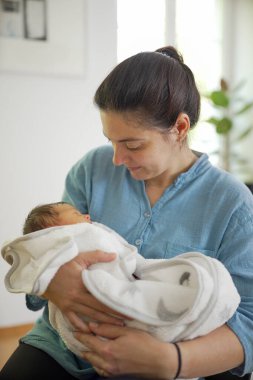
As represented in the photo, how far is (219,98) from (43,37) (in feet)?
4.53

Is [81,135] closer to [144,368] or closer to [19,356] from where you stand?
[19,356]

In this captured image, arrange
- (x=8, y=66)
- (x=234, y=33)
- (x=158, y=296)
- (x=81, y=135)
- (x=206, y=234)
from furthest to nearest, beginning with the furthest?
(x=234, y=33) → (x=81, y=135) → (x=8, y=66) → (x=206, y=234) → (x=158, y=296)

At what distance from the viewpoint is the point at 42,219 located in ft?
3.48

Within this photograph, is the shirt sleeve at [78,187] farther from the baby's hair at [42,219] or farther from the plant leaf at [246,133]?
the plant leaf at [246,133]

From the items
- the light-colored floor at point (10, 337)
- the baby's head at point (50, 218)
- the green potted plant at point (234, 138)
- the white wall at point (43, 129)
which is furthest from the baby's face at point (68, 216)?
the green potted plant at point (234, 138)

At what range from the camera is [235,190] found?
112 cm

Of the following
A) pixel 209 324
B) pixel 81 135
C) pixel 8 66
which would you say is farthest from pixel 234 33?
pixel 209 324

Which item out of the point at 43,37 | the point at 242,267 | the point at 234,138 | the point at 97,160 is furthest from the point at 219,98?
the point at 242,267

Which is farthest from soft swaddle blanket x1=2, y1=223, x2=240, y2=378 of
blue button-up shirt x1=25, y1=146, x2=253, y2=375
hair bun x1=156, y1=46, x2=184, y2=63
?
hair bun x1=156, y1=46, x2=184, y2=63

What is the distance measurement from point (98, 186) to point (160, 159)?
0.83 feet

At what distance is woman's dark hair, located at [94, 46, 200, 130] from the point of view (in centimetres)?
107

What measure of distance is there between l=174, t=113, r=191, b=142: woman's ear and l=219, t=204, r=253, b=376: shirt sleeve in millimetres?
263

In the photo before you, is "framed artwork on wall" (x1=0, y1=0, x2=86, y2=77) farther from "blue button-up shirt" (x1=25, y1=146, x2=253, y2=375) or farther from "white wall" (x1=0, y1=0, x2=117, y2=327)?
"blue button-up shirt" (x1=25, y1=146, x2=253, y2=375)

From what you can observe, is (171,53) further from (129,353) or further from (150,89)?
(129,353)
